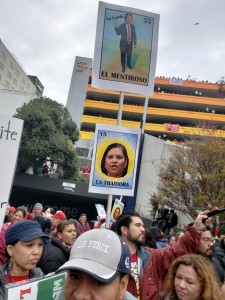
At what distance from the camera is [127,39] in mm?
5062

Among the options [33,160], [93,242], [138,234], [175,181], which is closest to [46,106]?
[33,160]

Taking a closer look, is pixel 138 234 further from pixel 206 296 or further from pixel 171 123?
pixel 171 123

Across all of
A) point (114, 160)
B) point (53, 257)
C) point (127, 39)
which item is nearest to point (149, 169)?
point (127, 39)

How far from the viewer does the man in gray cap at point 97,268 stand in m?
1.38

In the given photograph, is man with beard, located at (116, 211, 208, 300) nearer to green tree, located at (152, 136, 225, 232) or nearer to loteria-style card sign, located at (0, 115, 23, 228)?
loteria-style card sign, located at (0, 115, 23, 228)

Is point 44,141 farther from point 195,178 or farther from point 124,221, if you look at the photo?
point 124,221

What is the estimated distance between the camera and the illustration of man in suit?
5023 mm

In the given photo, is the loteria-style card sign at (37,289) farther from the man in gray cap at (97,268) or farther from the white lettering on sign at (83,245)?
the white lettering on sign at (83,245)

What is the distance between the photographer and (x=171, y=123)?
56375 mm

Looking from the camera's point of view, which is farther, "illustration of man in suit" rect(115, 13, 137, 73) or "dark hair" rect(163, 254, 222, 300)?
"illustration of man in suit" rect(115, 13, 137, 73)

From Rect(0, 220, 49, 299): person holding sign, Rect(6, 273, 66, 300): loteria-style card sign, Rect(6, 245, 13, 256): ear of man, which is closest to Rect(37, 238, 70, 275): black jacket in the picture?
Rect(0, 220, 49, 299): person holding sign

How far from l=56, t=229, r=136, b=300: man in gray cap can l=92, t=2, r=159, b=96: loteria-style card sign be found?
142 inches

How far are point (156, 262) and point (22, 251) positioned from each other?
127cm

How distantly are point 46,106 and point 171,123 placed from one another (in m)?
28.1
